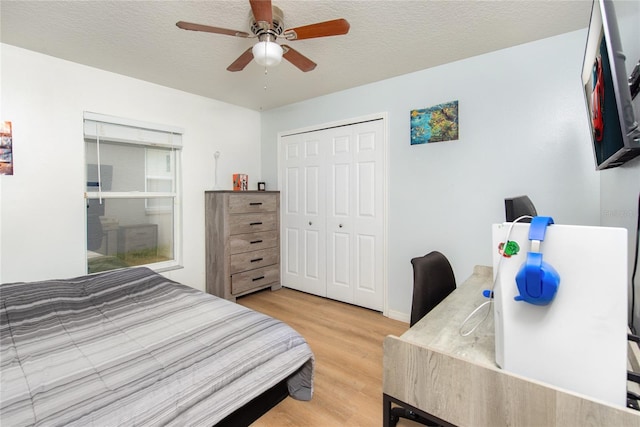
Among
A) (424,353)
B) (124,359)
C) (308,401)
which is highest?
(424,353)

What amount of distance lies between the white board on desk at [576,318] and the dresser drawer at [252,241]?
2863 millimetres

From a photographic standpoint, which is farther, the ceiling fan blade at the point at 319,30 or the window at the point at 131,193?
the window at the point at 131,193

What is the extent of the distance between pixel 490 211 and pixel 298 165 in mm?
2169

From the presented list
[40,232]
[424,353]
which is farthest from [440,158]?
[40,232]

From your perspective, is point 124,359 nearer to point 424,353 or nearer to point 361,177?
point 424,353

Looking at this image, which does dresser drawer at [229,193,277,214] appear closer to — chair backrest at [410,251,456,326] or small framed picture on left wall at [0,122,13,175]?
small framed picture on left wall at [0,122,13,175]

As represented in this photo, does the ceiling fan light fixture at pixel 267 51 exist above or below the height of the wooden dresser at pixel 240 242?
above

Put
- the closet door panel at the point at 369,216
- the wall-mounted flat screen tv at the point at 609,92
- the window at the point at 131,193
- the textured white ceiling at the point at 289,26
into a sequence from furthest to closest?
the closet door panel at the point at 369,216, the window at the point at 131,193, the textured white ceiling at the point at 289,26, the wall-mounted flat screen tv at the point at 609,92

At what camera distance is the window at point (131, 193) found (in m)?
2.63

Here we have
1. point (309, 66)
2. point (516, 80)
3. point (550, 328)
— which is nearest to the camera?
point (550, 328)

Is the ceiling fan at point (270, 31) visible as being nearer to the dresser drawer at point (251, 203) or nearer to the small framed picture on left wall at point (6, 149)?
the dresser drawer at point (251, 203)

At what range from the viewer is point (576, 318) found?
635 millimetres

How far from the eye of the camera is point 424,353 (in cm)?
83

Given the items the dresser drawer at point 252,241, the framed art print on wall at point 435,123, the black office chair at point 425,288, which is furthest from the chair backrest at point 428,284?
the dresser drawer at point 252,241
